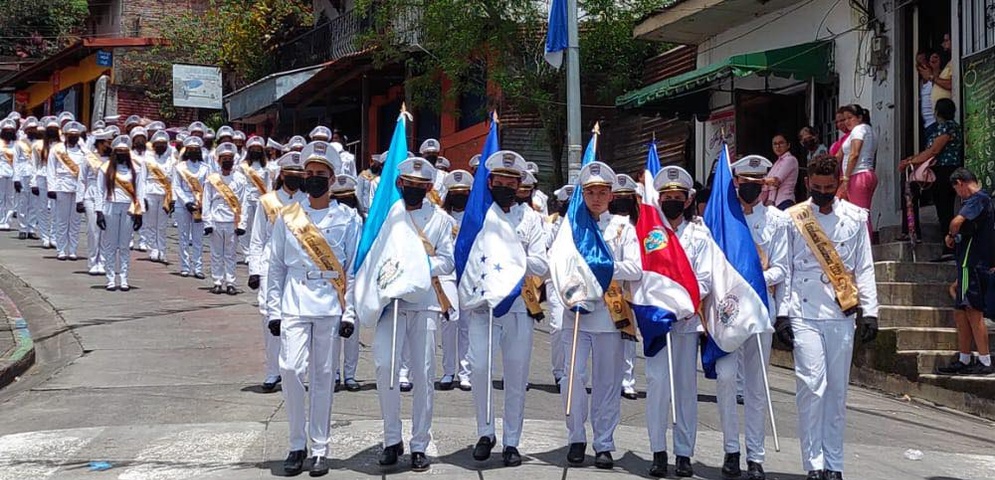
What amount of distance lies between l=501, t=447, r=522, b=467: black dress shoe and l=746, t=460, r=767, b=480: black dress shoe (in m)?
1.52

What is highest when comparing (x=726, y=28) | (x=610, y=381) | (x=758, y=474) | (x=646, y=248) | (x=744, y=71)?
(x=726, y=28)

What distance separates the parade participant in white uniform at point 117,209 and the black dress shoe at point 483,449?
986 centimetres

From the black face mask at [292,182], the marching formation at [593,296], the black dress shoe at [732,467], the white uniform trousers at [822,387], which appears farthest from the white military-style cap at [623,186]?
the black face mask at [292,182]

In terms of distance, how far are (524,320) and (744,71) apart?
328 inches

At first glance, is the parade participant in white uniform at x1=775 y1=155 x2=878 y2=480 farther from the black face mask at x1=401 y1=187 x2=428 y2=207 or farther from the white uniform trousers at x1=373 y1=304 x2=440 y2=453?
the black face mask at x1=401 y1=187 x2=428 y2=207

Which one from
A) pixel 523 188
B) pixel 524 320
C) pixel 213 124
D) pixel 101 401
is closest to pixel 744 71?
pixel 523 188

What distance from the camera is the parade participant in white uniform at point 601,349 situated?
7977mm

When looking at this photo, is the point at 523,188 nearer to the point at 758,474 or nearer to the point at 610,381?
the point at 610,381

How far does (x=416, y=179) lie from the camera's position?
8148 mm

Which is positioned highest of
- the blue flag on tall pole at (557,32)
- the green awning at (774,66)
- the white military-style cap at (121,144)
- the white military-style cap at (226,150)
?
the blue flag on tall pole at (557,32)

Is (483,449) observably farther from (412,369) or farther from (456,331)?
(456,331)

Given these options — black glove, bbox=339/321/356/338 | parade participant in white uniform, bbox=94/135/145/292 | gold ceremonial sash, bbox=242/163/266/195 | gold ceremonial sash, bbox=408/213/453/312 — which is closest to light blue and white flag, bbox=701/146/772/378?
gold ceremonial sash, bbox=408/213/453/312

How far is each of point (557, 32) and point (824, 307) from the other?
9.65 m

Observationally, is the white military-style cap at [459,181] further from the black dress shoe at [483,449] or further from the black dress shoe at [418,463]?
the black dress shoe at [418,463]
